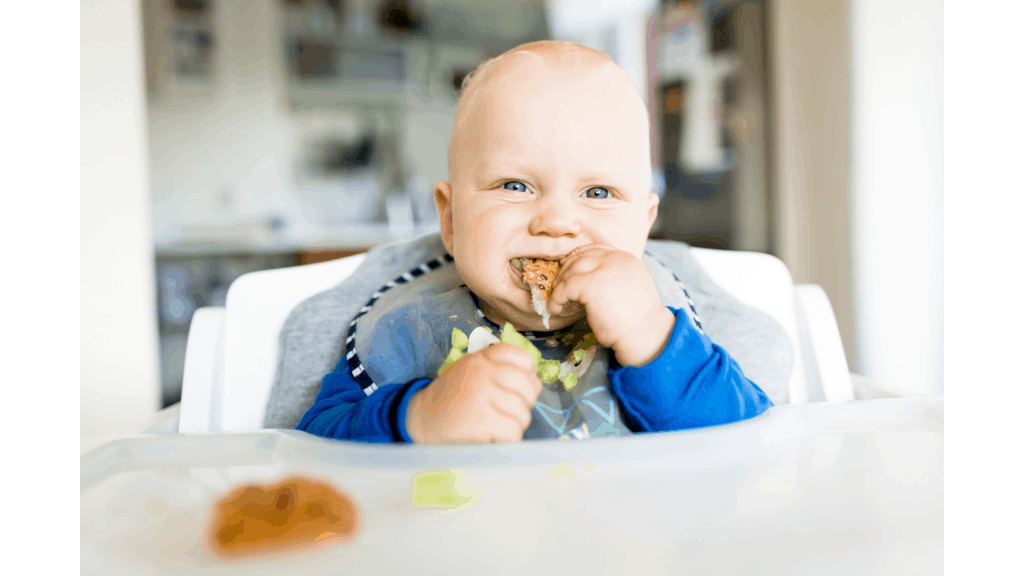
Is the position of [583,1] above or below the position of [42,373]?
above

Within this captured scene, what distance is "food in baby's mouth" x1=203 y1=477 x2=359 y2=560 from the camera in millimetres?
231

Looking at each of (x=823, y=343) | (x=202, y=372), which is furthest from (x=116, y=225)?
(x=823, y=343)

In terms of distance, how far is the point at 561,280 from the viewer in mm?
436

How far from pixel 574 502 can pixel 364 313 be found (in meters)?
0.41

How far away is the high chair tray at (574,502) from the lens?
0.23 m

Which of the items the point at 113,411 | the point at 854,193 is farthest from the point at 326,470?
the point at 854,193

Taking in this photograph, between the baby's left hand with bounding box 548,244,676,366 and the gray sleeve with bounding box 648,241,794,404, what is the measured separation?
9.7 inches

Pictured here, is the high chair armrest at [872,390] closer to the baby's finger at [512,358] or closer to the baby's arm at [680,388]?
the baby's arm at [680,388]

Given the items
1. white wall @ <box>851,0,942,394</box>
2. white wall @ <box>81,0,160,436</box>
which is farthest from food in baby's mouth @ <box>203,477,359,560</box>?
white wall @ <box>851,0,942,394</box>

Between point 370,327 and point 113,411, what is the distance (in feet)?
3.20

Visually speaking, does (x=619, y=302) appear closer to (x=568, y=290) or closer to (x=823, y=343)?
(x=568, y=290)

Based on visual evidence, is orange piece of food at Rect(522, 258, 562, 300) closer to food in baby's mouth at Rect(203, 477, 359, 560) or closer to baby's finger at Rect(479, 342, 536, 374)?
baby's finger at Rect(479, 342, 536, 374)

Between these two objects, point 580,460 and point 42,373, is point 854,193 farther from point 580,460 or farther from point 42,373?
point 42,373

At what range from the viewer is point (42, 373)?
0.37 metres
